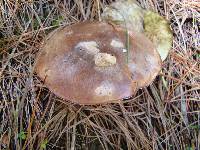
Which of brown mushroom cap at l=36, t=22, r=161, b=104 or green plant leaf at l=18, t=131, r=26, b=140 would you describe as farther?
green plant leaf at l=18, t=131, r=26, b=140

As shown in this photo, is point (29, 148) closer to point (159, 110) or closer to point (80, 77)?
point (80, 77)

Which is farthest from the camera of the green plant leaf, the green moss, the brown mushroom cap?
the green moss

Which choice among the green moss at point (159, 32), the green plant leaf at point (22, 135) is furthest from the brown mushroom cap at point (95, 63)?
the green plant leaf at point (22, 135)

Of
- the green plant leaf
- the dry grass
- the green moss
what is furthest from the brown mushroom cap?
the green plant leaf

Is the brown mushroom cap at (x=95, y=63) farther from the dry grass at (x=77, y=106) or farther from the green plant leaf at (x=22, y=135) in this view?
the green plant leaf at (x=22, y=135)

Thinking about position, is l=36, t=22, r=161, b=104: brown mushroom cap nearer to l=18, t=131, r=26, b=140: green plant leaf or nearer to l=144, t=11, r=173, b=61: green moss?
l=144, t=11, r=173, b=61: green moss

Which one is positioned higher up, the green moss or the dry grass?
the green moss
